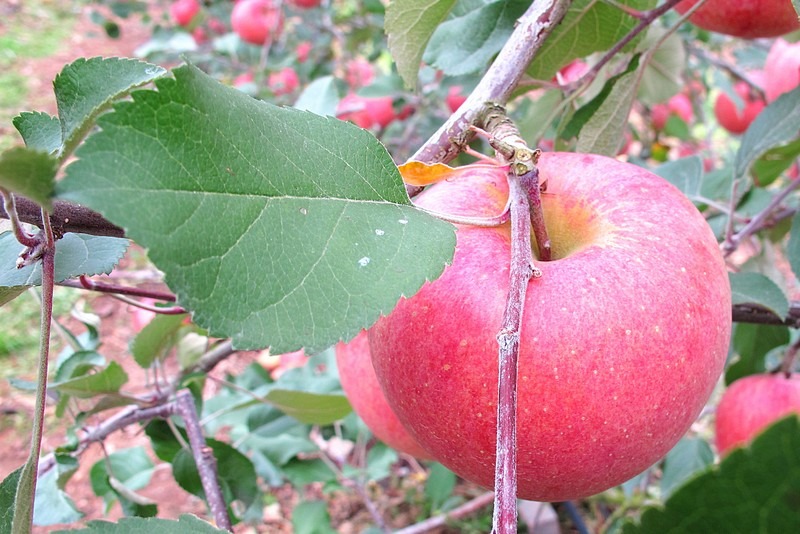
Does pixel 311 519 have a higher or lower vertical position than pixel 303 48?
lower

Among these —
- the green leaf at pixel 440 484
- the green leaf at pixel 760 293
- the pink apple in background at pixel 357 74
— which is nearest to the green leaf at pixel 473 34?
the green leaf at pixel 760 293

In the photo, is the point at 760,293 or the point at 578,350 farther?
the point at 760,293

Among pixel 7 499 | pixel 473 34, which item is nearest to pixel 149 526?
pixel 7 499

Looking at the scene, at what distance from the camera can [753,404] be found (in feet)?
3.11

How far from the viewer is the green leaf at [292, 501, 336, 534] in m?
1.45

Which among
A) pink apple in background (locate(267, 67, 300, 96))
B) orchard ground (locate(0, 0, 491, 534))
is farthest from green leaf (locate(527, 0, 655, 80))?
pink apple in background (locate(267, 67, 300, 96))

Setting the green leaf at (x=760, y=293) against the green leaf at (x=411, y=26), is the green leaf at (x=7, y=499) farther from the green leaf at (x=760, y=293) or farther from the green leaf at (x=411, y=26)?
the green leaf at (x=760, y=293)

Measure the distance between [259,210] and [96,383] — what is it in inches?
19.0

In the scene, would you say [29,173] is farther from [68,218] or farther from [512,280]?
[512,280]

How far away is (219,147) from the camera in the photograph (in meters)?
0.39

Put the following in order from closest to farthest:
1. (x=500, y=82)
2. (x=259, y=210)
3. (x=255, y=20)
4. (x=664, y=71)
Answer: (x=259, y=210) → (x=500, y=82) → (x=664, y=71) → (x=255, y=20)

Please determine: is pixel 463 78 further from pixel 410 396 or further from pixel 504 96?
pixel 410 396

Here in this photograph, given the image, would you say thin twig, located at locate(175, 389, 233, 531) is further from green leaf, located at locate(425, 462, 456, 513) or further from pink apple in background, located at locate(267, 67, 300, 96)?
pink apple in background, located at locate(267, 67, 300, 96)

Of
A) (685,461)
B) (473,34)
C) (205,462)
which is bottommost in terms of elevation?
(685,461)
